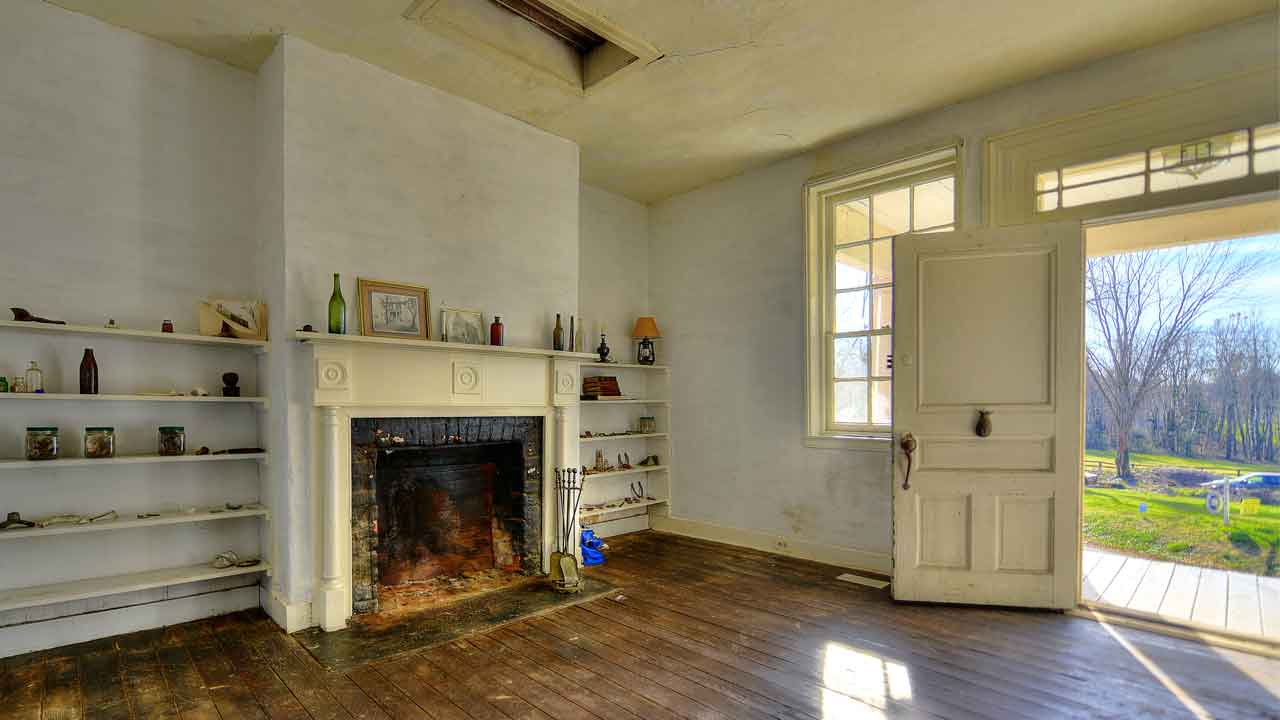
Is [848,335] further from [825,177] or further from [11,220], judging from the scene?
[11,220]

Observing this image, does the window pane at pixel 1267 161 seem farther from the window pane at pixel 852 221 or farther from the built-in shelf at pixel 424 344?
the built-in shelf at pixel 424 344

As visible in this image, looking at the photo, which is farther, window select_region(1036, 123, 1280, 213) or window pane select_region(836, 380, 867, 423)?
window pane select_region(836, 380, 867, 423)

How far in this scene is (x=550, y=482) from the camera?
13.5ft

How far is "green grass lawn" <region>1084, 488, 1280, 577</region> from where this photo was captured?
4.18 m

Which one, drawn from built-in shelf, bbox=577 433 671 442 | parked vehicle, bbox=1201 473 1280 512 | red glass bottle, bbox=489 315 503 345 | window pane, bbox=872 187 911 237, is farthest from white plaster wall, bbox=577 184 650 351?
parked vehicle, bbox=1201 473 1280 512

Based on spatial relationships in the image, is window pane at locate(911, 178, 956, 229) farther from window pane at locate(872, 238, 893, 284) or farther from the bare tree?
the bare tree

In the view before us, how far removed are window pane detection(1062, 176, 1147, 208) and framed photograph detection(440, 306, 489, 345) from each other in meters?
3.58

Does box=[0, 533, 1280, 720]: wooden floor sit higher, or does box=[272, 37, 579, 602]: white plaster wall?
box=[272, 37, 579, 602]: white plaster wall

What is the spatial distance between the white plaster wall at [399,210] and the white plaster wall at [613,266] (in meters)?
0.87

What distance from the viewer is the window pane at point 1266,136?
2.88 metres

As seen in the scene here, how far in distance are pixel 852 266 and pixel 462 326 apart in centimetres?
286

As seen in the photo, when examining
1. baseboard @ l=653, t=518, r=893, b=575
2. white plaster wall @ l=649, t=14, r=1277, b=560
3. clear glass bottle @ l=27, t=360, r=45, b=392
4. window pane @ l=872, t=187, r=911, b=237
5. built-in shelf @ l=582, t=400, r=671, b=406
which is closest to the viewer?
clear glass bottle @ l=27, t=360, r=45, b=392

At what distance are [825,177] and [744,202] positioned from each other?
2.47 ft

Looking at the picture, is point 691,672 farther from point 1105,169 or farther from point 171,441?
point 1105,169
